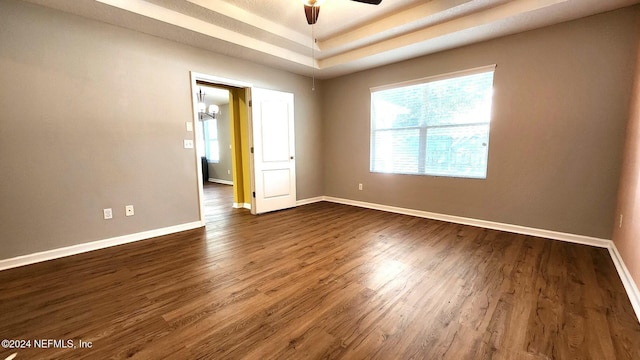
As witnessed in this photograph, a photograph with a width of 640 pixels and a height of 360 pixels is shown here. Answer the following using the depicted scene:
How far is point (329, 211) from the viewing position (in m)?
4.46

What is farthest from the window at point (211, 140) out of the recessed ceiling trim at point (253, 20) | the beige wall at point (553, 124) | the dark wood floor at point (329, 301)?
the beige wall at point (553, 124)

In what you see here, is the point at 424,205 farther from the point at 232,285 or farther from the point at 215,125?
the point at 215,125

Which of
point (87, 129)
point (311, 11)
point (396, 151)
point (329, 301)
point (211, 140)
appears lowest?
point (329, 301)

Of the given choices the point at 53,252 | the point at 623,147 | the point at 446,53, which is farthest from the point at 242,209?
the point at 623,147

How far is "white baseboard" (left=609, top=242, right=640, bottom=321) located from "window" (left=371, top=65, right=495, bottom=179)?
4.69 ft

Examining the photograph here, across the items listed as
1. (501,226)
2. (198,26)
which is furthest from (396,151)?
(198,26)

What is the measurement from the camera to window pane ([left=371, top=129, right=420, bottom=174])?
13.3 feet

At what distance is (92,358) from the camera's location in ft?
4.31

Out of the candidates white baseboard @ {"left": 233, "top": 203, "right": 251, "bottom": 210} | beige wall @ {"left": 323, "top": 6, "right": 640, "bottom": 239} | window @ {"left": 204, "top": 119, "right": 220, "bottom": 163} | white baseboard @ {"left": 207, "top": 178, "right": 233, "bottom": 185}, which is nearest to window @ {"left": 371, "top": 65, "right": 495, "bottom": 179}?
beige wall @ {"left": 323, "top": 6, "right": 640, "bottom": 239}

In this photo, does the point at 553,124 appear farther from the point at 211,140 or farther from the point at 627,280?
the point at 211,140

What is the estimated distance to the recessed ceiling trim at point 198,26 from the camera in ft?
8.37

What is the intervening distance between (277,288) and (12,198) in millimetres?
2653

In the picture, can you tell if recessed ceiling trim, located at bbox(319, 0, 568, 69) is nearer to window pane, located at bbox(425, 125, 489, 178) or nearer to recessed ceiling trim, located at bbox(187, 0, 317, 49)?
recessed ceiling trim, located at bbox(187, 0, 317, 49)

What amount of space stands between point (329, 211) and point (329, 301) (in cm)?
268
